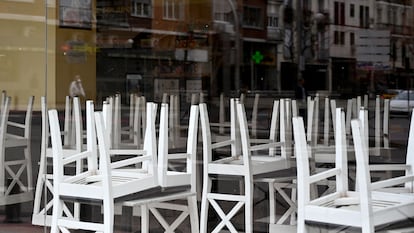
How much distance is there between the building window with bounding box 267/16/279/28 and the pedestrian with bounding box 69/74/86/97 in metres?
2.63

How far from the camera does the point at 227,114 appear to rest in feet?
16.9

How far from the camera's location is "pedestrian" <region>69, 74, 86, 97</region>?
484cm

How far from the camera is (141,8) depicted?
23.6 ft

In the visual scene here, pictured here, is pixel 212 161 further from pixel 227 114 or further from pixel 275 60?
pixel 275 60

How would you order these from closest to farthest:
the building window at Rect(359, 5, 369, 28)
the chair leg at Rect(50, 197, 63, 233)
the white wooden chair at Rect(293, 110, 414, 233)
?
the white wooden chair at Rect(293, 110, 414, 233), the chair leg at Rect(50, 197, 63, 233), the building window at Rect(359, 5, 369, 28)

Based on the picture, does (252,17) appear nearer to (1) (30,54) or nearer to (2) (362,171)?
Answer: (1) (30,54)

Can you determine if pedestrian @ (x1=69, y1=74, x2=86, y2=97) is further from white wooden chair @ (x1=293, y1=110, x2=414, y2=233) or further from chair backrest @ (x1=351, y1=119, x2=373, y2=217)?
chair backrest @ (x1=351, y1=119, x2=373, y2=217)

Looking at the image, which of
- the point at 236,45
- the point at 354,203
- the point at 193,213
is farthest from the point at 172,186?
the point at 236,45

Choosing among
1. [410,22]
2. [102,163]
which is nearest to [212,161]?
[102,163]

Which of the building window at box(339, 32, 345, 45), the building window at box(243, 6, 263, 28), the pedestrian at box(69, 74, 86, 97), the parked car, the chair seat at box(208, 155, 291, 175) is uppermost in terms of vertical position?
the building window at box(243, 6, 263, 28)

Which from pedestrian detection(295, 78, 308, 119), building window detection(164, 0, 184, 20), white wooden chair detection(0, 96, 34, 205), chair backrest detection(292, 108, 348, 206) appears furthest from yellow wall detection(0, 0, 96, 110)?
building window detection(164, 0, 184, 20)

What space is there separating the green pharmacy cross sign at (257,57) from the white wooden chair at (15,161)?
3594 millimetres

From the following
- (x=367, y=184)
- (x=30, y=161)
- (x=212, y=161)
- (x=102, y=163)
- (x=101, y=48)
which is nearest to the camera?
(x=367, y=184)

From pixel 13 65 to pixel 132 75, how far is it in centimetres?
232
